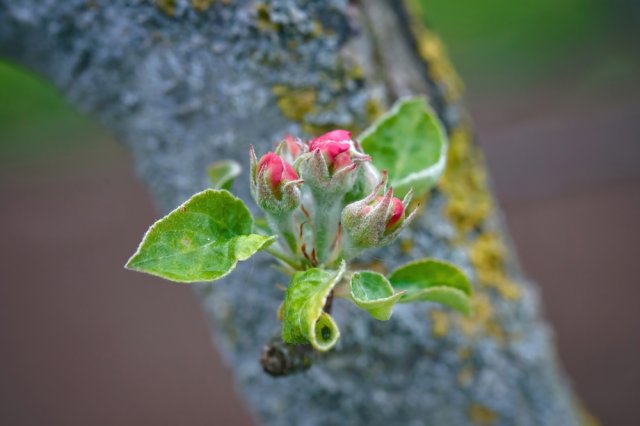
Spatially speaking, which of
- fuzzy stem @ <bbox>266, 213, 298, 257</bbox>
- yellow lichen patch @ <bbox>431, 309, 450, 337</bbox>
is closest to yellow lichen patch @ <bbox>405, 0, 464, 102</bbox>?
yellow lichen patch @ <bbox>431, 309, 450, 337</bbox>

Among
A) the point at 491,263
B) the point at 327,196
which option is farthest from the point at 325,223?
the point at 491,263

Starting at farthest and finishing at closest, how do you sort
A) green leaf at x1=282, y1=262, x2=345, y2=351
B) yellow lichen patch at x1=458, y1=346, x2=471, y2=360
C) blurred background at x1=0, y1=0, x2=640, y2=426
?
blurred background at x1=0, y1=0, x2=640, y2=426
yellow lichen patch at x1=458, y1=346, x2=471, y2=360
green leaf at x1=282, y1=262, x2=345, y2=351

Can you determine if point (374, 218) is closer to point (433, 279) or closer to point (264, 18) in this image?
point (433, 279)

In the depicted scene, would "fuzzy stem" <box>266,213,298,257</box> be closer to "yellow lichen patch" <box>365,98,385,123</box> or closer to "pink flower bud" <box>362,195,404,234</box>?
"pink flower bud" <box>362,195,404,234</box>

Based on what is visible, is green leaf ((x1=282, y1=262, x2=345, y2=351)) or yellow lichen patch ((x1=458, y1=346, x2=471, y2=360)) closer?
green leaf ((x1=282, y1=262, x2=345, y2=351))

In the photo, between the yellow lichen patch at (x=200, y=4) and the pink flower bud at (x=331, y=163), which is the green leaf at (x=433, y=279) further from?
the yellow lichen patch at (x=200, y=4)

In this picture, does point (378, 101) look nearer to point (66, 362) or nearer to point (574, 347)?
point (574, 347)

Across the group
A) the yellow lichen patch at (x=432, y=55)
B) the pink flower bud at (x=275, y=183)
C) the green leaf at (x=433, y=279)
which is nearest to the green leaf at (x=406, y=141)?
the green leaf at (x=433, y=279)

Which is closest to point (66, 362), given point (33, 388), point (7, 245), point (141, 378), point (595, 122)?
point (33, 388)
